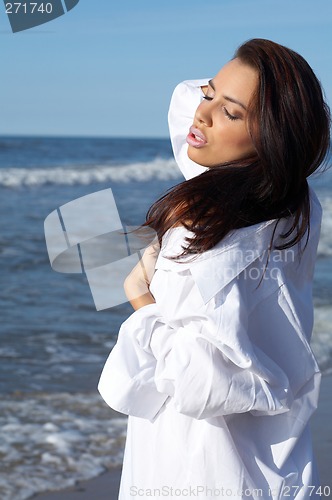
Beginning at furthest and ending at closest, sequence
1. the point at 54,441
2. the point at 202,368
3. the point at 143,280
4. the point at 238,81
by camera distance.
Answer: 1. the point at 54,441
2. the point at 143,280
3. the point at 238,81
4. the point at 202,368

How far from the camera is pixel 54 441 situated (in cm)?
382

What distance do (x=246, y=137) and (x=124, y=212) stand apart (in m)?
10.6

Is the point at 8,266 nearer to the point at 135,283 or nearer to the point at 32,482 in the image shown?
the point at 32,482

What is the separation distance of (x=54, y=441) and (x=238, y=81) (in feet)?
8.54

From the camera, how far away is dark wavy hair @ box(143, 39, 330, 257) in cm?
152

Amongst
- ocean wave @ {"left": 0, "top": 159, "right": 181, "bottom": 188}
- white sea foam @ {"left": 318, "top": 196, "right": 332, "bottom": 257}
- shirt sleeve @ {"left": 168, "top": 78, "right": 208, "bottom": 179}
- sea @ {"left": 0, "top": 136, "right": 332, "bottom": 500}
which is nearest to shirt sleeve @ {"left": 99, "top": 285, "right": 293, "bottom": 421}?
shirt sleeve @ {"left": 168, "top": 78, "right": 208, "bottom": 179}

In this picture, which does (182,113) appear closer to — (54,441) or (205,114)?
(205,114)

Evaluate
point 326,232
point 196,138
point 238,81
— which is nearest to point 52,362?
point 196,138

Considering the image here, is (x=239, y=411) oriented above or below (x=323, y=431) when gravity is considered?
above

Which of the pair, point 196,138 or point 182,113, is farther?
point 182,113

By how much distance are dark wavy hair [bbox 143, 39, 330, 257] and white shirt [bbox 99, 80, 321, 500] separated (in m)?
0.03

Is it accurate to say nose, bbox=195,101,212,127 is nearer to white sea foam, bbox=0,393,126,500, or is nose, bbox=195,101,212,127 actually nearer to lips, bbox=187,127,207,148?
lips, bbox=187,127,207,148

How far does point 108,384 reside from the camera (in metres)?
1.59

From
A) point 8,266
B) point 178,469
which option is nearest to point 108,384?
point 178,469
